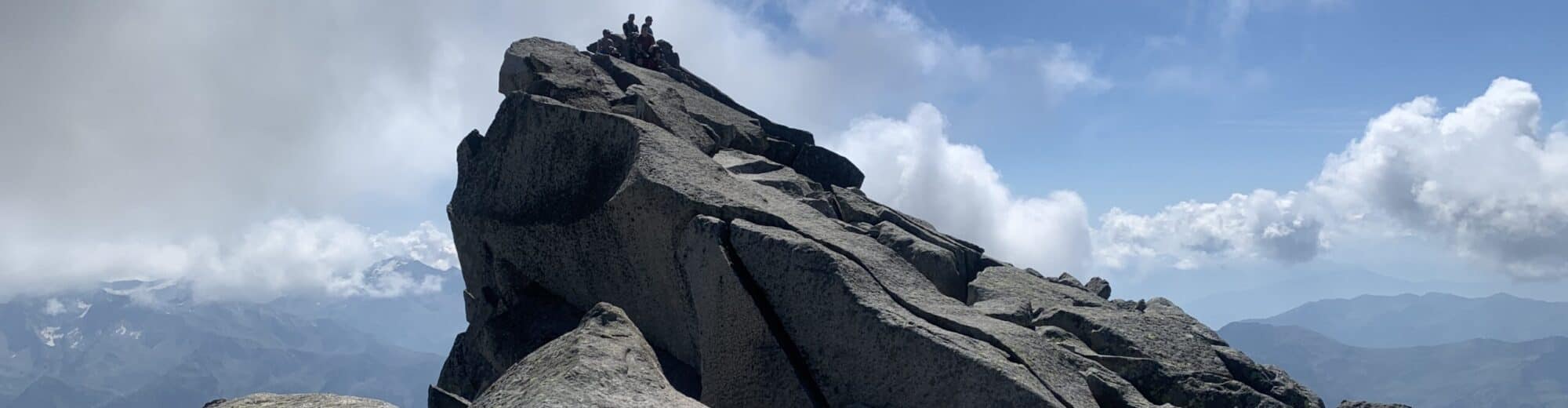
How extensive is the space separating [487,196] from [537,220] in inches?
103

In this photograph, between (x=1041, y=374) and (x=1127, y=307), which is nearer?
(x=1041, y=374)

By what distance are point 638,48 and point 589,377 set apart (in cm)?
2943

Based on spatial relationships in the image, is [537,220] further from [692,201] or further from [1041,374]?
[1041,374]

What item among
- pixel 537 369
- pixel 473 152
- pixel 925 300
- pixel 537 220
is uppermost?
pixel 473 152

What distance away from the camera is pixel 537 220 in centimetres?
2372

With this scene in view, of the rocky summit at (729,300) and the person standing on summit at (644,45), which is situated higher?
the person standing on summit at (644,45)

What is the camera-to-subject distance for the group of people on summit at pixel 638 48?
39375 mm

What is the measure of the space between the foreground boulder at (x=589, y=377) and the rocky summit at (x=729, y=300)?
0.04m

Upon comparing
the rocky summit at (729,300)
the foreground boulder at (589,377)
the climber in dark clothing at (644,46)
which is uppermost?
the climber in dark clothing at (644,46)

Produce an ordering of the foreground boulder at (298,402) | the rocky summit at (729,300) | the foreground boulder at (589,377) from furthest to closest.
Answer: the rocky summit at (729,300), the foreground boulder at (298,402), the foreground boulder at (589,377)

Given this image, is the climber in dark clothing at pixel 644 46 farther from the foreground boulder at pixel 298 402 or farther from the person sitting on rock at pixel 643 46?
the foreground boulder at pixel 298 402

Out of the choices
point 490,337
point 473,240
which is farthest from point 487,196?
point 490,337

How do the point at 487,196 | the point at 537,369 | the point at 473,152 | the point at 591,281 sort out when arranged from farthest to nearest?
the point at 473,152 → the point at 487,196 → the point at 591,281 → the point at 537,369

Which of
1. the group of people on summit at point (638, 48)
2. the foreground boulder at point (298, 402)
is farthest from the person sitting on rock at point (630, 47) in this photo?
the foreground boulder at point (298, 402)
